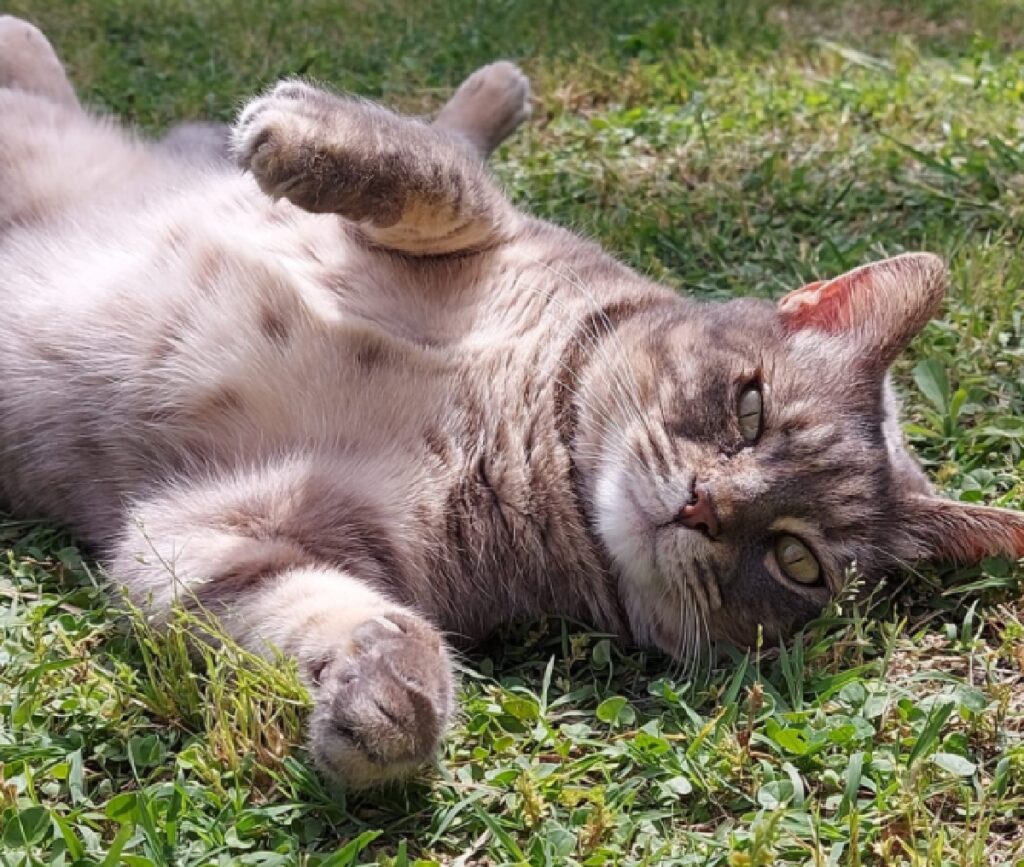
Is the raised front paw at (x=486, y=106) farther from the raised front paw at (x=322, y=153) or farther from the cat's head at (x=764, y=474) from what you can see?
the cat's head at (x=764, y=474)

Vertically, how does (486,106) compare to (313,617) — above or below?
above

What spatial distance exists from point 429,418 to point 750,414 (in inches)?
27.9

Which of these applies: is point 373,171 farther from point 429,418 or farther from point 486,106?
point 486,106

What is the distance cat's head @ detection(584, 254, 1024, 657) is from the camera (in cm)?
245

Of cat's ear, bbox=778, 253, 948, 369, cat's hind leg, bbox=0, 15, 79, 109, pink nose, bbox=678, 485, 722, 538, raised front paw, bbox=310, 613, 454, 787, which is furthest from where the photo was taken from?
cat's hind leg, bbox=0, 15, 79, 109

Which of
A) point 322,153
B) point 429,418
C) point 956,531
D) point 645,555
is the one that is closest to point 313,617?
point 429,418

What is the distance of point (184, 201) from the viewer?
9.93 ft

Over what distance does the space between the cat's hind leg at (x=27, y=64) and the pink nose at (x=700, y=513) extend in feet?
8.21

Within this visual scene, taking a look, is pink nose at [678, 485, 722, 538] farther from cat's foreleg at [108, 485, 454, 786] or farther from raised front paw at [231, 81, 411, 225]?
raised front paw at [231, 81, 411, 225]

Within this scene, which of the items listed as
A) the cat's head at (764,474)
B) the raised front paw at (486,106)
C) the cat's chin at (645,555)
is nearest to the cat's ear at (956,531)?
the cat's head at (764,474)

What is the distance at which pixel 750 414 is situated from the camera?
8.48 ft

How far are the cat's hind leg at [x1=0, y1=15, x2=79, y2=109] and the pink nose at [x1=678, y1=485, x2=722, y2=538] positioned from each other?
250 cm

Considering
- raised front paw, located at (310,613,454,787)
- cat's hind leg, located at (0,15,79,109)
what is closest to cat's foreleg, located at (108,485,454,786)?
raised front paw, located at (310,613,454,787)

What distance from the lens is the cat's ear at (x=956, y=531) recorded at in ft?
8.31
